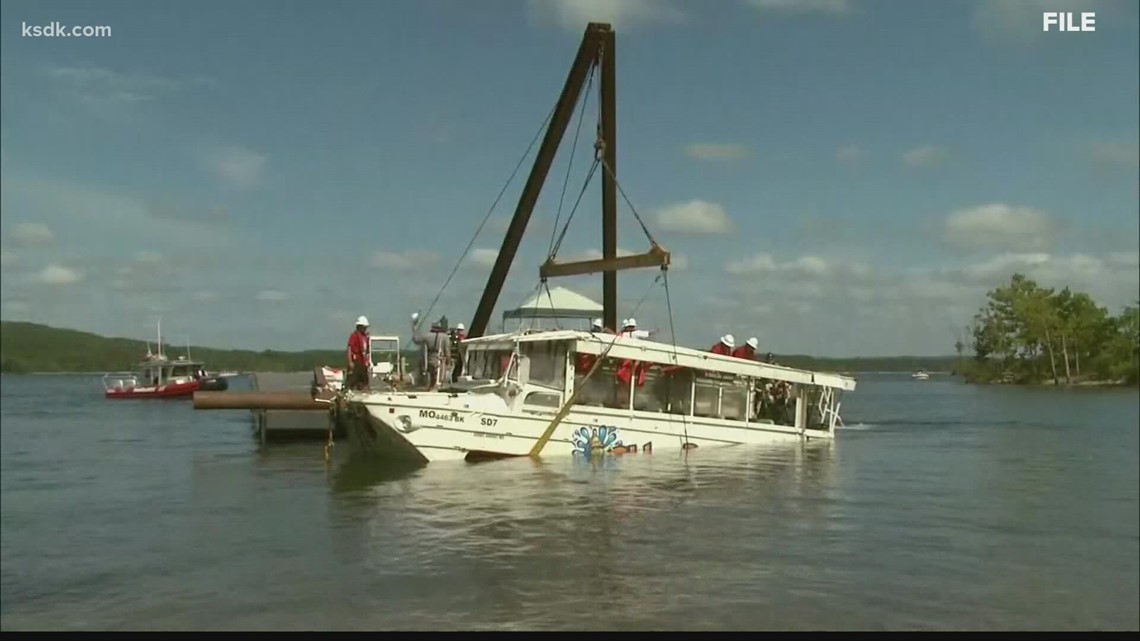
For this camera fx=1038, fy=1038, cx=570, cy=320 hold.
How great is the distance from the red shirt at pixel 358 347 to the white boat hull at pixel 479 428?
1.17m

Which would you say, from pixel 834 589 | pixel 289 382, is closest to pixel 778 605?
pixel 834 589

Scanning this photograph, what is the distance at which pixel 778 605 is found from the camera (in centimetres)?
1016

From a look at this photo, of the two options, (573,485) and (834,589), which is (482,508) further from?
(834,589)

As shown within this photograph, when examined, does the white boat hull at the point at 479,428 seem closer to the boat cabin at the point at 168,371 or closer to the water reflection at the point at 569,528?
the water reflection at the point at 569,528

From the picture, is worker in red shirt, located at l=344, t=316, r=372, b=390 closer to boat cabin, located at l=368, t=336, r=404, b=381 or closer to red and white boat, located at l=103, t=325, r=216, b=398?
boat cabin, located at l=368, t=336, r=404, b=381

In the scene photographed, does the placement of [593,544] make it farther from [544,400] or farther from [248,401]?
[248,401]

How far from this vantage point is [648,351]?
74.0 ft

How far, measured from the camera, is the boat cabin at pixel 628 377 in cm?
2205

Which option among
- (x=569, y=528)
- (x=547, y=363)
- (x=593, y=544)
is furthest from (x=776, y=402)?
(x=593, y=544)

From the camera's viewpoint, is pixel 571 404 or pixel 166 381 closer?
pixel 571 404

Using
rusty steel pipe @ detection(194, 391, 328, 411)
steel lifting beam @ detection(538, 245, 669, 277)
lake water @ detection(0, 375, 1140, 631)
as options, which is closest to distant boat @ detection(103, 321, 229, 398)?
rusty steel pipe @ detection(194, 391, 328, 411)

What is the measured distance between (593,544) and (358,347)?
10.4 metres

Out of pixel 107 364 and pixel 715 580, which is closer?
pixel 715 580

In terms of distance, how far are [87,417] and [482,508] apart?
4848 cm
